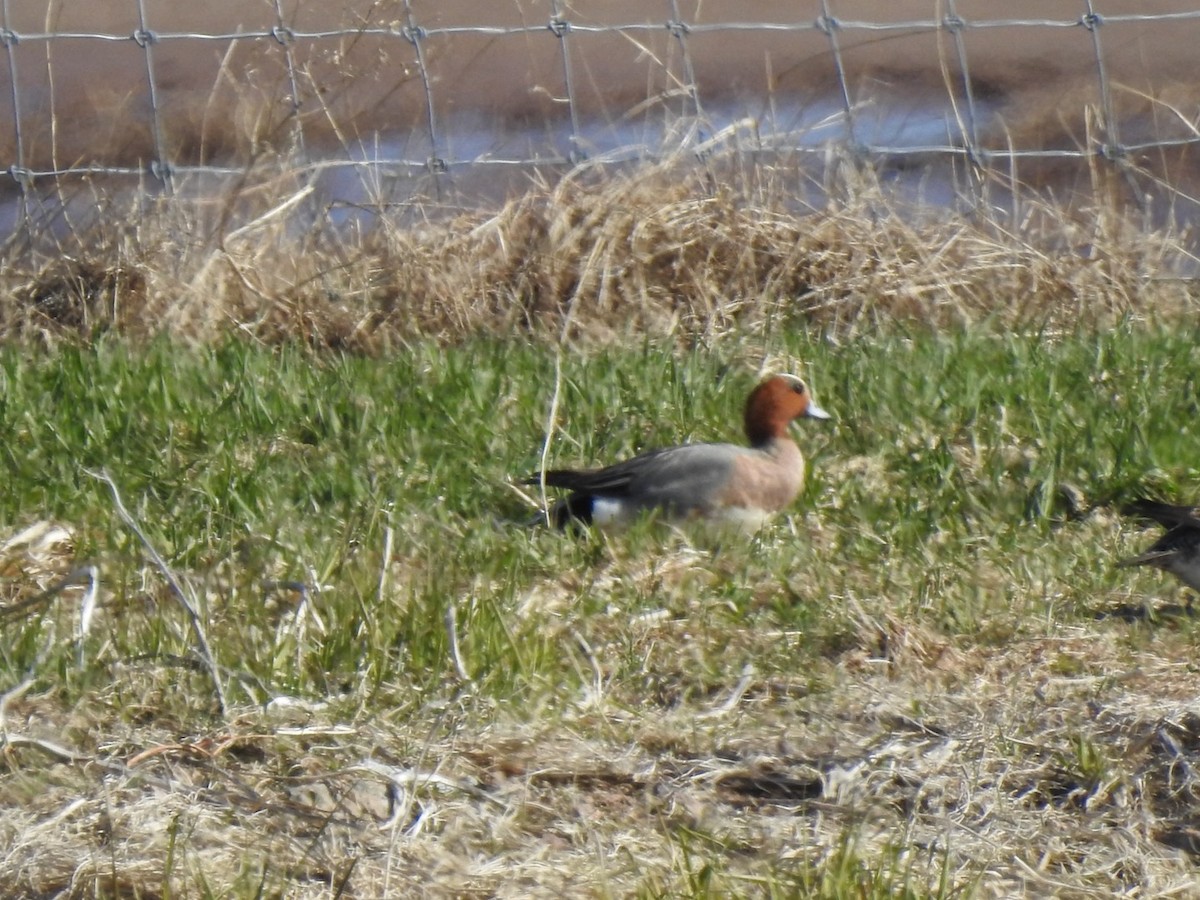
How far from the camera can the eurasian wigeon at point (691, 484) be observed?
4.96 m

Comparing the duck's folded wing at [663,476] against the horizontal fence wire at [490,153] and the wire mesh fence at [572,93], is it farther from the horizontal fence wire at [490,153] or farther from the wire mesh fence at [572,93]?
the horizontal fence wire at [490,153]

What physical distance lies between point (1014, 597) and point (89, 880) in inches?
91.3

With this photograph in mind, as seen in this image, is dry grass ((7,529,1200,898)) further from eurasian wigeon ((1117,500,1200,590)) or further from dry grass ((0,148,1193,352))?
dry grass ((0,148,1193,352))

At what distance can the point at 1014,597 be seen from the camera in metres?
4.20

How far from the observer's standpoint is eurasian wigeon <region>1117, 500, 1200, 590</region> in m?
4.30

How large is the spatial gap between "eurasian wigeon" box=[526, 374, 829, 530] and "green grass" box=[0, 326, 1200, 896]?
3.8 inches

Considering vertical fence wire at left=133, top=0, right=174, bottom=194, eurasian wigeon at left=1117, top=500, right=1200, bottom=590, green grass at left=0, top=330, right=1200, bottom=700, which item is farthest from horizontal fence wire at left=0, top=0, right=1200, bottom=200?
eurasian wigeon at left=1117, top=500, right=1200, bottom=590

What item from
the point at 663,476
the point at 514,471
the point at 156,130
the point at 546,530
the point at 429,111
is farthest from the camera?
the point at 429,111

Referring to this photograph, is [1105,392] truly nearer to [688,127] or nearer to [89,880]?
[688,127]

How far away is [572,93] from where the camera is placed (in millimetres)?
8789

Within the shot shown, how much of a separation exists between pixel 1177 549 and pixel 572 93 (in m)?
5.03

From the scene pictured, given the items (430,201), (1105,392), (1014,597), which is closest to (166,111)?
(430,201)

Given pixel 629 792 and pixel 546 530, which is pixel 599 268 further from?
pixel 629 792

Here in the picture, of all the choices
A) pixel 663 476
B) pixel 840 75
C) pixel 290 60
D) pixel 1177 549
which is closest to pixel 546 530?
pixel 663 476
